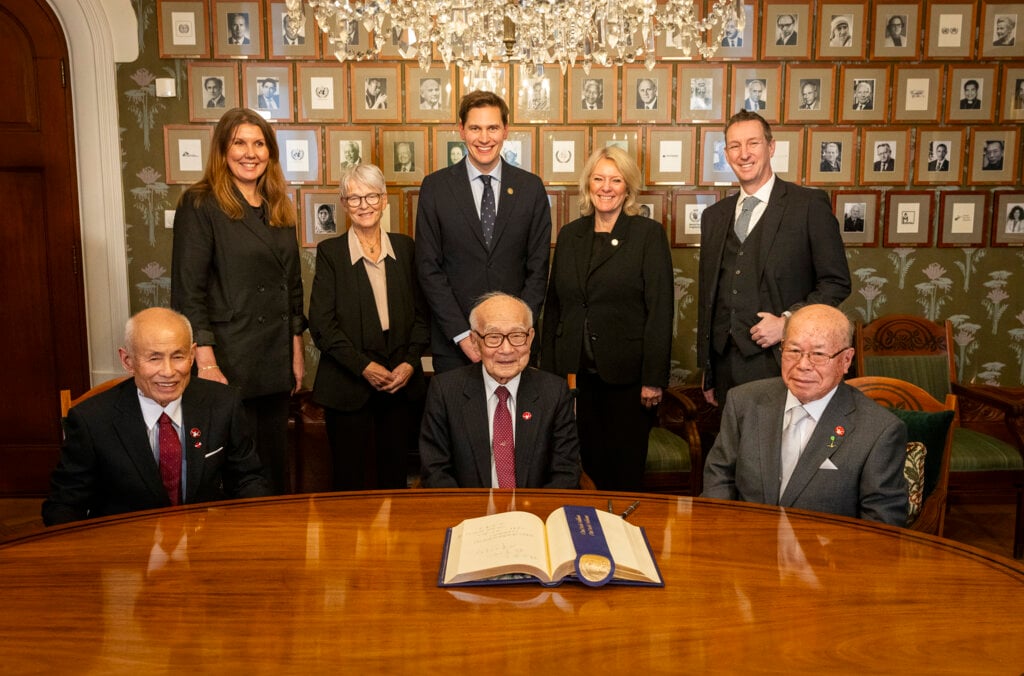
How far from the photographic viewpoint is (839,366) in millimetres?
2373

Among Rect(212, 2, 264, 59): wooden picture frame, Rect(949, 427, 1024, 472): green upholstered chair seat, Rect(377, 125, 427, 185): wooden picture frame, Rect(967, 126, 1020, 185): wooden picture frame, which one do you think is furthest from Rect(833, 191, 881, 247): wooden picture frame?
Rect(212, 2, 264, 59): wooden picture frame

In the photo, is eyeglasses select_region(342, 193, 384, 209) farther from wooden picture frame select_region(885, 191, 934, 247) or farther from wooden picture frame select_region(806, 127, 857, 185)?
wooden picture frame select_region(885, 191, 934, 247)

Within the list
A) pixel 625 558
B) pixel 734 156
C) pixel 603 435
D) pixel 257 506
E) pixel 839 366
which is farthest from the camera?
pixel 603 435

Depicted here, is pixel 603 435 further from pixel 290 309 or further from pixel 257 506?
pixel 257 506

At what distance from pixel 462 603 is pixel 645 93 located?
136 inches

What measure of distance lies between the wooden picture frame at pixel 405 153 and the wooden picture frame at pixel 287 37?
1.79ft

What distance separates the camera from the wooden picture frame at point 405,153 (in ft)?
14.8

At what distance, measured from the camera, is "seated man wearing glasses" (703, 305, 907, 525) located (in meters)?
2.28

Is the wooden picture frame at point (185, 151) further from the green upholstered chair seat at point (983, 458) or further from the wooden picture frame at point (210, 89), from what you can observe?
the green upholstered chair seat at point (983, 458)

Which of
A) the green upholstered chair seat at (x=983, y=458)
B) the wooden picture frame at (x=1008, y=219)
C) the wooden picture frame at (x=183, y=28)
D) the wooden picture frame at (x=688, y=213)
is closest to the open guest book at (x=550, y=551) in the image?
the green upholstered chair seat at (x=983, y=458)

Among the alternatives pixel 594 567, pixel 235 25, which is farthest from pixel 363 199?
pixel 594 567

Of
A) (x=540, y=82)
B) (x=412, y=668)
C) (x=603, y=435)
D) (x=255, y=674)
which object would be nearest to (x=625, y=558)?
(x=412, y=668)

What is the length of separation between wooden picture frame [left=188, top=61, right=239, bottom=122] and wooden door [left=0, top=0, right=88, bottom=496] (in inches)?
24.0

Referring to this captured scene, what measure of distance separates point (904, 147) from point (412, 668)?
4.15 metres
